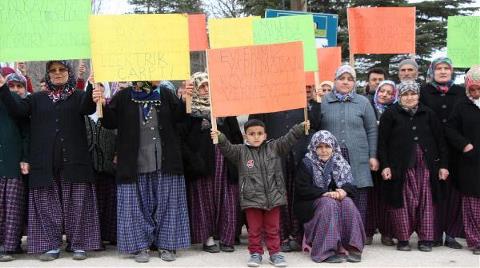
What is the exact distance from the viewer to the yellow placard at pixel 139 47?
217 inches

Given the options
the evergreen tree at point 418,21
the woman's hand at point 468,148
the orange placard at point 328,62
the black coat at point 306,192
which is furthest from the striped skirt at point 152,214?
the evergreen tree at point 418,21

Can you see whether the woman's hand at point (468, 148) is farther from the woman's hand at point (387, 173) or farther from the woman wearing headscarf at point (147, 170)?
the woman wearing headscarf at point (147, 170)

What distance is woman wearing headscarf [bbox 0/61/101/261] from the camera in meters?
5.73

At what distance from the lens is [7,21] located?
5.54 metres

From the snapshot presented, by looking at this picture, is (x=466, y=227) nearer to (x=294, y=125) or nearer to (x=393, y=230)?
(x=393, y=230)

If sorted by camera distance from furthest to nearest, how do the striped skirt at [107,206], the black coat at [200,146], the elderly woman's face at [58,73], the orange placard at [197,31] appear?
the orange placard at [197,31], the striped skirt at [107,206], the black coat at [200,146], the elderly woman's face at [58,73]

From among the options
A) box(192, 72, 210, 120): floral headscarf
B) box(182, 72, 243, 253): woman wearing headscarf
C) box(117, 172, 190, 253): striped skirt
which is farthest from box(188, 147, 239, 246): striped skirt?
box(192, 72, 210, 120): floral headscarf

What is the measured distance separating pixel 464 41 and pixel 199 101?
3.26 m

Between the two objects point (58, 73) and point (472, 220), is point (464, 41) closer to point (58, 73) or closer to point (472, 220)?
point (472, 220)

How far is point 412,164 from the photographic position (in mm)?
6156

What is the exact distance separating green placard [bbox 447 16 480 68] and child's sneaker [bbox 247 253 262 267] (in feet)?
11.0

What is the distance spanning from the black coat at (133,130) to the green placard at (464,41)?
3.36 metres

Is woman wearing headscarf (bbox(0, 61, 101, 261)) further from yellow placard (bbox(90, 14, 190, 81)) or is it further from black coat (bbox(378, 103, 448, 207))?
black coat (bbox(378, 103, 448, 207))

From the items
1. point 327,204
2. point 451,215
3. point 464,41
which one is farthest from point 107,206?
point 464,41
